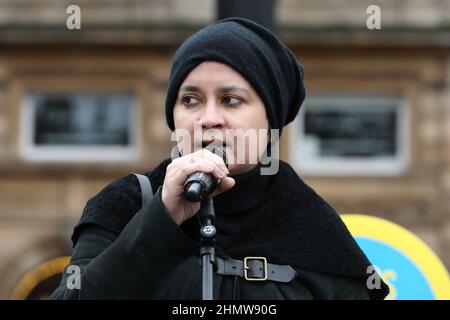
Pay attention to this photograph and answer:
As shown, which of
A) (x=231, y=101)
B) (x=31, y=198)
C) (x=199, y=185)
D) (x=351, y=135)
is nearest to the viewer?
(x=199, y=185)

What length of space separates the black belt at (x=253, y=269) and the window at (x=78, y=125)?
835 cm

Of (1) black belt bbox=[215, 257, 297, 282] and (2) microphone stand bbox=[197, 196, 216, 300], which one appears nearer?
(2) microphone stand bbox=[197, 196, 216, 300]

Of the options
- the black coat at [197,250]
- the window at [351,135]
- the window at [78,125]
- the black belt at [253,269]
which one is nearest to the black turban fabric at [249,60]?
the black coat at [197,250]

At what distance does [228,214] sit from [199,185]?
1.17 ft

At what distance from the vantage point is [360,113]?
407 inches

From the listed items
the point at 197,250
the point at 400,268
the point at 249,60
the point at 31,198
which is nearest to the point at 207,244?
the point at 197,250

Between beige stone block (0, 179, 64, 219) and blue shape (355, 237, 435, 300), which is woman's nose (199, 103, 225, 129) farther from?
beige stone block (0, 179, 64, 219)

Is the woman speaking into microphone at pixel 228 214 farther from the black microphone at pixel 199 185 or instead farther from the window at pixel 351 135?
the window at pixel 351 135

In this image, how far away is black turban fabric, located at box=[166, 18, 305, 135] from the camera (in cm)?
210

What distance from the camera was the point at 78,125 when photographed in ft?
34.4

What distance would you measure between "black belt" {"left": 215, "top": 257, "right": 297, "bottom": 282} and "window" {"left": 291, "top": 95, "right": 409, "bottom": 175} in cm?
810

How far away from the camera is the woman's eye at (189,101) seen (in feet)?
6.88

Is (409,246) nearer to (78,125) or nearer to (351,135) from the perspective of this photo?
(351,135)

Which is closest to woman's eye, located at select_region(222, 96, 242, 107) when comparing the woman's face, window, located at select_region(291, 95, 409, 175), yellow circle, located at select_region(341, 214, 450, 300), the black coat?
the woman's face
